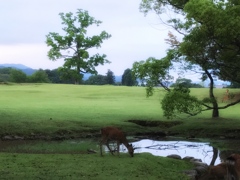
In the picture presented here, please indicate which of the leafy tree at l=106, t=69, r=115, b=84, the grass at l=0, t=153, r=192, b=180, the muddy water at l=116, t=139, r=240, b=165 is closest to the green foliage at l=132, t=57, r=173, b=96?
the muddy water at l=116, t=139, r=240, b=165

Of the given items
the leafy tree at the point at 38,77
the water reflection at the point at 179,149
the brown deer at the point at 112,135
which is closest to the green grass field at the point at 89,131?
the brown deer at the point at 112,135

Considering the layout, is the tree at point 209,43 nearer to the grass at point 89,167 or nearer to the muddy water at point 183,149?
the muddy water at point 183,149

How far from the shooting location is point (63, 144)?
2192cm

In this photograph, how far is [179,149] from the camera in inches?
850

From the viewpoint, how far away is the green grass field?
12.6 m

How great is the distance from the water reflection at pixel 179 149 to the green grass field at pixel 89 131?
2696mm

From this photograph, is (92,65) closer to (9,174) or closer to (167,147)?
(167,147)

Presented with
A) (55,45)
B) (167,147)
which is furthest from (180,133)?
(55,45)

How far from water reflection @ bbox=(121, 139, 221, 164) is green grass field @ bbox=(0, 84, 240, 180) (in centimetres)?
270

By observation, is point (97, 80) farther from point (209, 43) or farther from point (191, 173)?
point (191, 173)

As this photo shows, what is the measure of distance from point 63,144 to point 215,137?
30.2 feet

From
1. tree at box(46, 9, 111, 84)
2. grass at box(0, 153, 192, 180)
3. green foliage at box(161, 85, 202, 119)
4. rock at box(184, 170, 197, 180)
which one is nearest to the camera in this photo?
grass at box(0, 153, 192, 180)

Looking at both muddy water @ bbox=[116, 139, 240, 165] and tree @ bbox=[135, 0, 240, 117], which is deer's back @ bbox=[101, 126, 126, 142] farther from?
tree @ bbox=[135, 0, 240, 117]

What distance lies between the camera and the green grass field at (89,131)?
12.6 m
